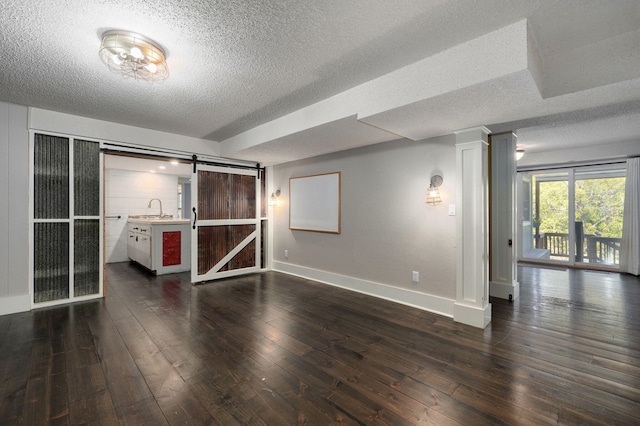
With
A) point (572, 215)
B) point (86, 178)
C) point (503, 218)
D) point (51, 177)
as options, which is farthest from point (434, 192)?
point (572, 215)

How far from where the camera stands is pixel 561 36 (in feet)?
6.72

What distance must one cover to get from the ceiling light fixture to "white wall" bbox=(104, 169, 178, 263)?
17.8 ft

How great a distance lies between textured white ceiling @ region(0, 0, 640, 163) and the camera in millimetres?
1798

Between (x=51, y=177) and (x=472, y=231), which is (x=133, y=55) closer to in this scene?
(x=51, y=177)

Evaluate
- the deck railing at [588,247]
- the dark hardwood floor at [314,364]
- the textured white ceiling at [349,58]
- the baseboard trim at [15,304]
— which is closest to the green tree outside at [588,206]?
the deck railing at [588,247]

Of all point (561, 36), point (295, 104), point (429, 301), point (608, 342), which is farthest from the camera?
point (429, 301)

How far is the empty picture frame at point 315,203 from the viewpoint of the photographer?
477 cm

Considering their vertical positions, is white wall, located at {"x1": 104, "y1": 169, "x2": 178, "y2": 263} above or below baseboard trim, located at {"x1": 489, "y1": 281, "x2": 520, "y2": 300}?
above

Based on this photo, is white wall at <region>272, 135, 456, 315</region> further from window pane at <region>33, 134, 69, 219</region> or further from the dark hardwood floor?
window pane at <region>33, 134, 69, 219</region>

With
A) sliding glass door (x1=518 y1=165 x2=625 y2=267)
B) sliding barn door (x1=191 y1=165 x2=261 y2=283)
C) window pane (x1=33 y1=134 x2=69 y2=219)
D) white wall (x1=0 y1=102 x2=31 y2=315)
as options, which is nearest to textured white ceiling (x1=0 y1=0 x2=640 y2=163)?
white wall (x1=0 y1=102 x2=31 y2=315)

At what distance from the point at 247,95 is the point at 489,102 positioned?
7.72 feet

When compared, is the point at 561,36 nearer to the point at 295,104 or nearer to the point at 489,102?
the point at 489,102

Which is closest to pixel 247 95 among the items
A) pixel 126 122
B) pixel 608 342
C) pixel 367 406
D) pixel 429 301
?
pixel 126 122

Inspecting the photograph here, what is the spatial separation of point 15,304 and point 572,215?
989 centimetres
